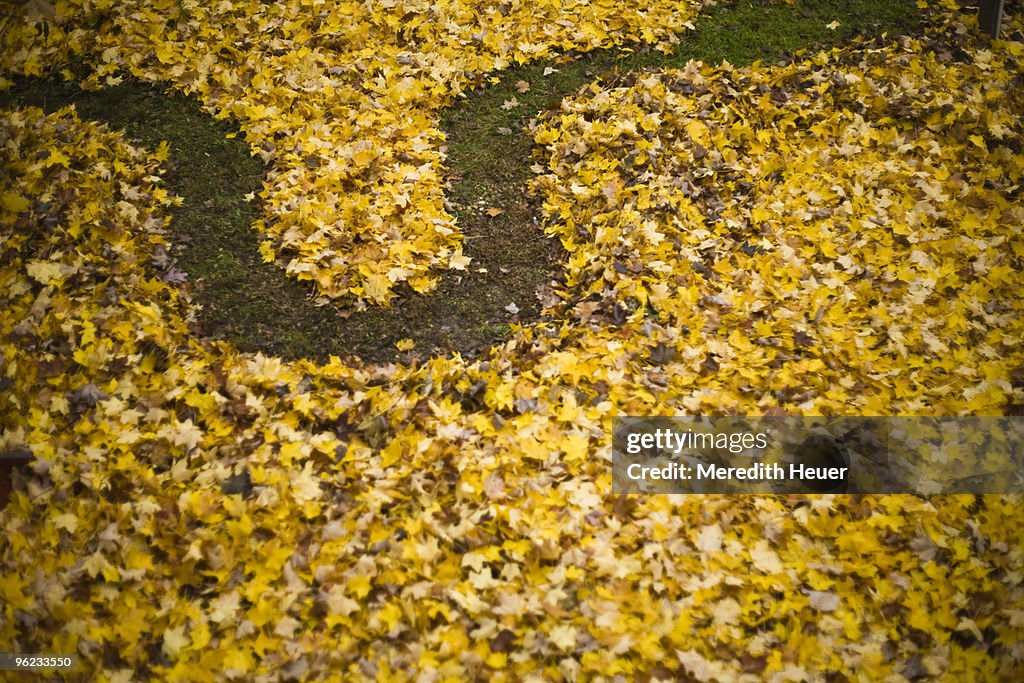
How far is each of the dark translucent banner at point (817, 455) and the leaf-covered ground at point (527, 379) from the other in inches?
4.4

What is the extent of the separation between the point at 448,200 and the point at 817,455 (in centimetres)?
366

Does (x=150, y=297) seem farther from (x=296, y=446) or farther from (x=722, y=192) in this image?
(x=722, y=192)

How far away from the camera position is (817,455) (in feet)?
13.0

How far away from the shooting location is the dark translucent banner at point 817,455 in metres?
3.85

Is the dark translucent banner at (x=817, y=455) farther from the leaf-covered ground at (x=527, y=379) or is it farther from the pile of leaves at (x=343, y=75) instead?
the pile of leaves at (x=343, y=75)

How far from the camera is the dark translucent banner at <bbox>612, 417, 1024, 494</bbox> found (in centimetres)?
385

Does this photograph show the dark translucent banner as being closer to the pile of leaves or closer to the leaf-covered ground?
the leaf-covered ground

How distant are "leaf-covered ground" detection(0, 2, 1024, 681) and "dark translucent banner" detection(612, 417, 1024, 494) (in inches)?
4.4

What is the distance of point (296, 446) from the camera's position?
3953mm

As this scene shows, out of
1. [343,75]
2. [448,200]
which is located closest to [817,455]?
[448,200]

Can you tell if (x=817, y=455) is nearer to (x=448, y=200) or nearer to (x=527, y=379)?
(x=527, y=379)

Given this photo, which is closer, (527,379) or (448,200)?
(527,379)

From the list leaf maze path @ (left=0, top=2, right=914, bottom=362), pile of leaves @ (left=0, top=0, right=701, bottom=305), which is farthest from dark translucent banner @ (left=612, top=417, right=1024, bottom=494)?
pile of leaves @ (left=0, top=0, right=701, bottom=305)

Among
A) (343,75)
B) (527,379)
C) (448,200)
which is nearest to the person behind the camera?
(527,379)
